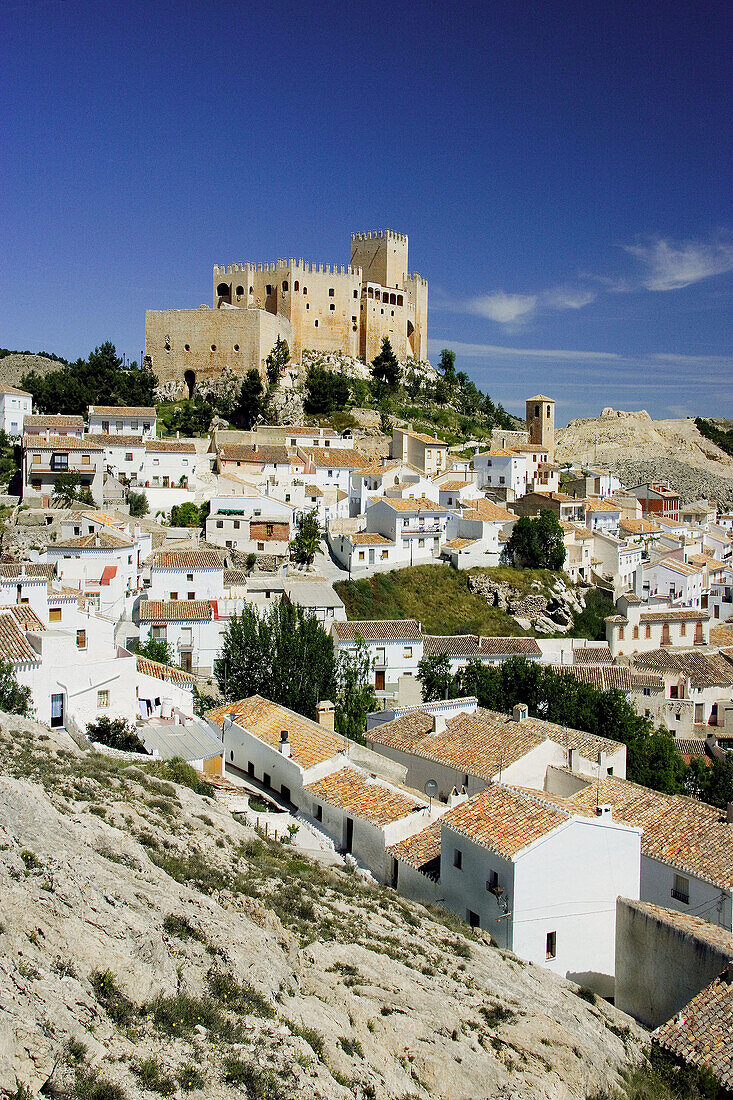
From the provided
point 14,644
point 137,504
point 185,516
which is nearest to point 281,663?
point 14,644

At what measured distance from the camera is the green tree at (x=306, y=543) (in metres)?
36.3

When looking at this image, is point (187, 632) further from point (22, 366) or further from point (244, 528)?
point (22, 366)

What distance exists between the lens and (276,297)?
59500mm

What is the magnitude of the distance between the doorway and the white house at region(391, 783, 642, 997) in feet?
24.5

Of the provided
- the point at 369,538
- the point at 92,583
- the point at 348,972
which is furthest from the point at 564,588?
the point at 348,972

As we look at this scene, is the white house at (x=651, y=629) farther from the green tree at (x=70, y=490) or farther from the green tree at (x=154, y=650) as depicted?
the green tree at (x=70, y=490)

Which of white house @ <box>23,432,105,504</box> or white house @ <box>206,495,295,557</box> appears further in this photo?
white house @ <box>23,432,105,504</box>

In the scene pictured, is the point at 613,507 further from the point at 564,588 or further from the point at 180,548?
the point at 180,548

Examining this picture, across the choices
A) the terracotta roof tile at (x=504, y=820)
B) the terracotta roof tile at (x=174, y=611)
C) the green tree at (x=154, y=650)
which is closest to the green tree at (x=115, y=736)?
the terracotta roof tile at (x=504, y=820)

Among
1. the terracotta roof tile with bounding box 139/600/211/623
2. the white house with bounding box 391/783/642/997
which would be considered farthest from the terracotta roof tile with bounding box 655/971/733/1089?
the terracotta roof tile with bounding box 139/600/211/623

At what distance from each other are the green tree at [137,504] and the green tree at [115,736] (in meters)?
24.0

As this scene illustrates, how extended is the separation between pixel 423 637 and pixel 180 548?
33.5 ft

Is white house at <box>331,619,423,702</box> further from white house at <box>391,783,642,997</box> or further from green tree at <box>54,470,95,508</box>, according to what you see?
white house at <box>391,783,642,997</box>

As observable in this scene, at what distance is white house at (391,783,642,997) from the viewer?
35.8 feet
